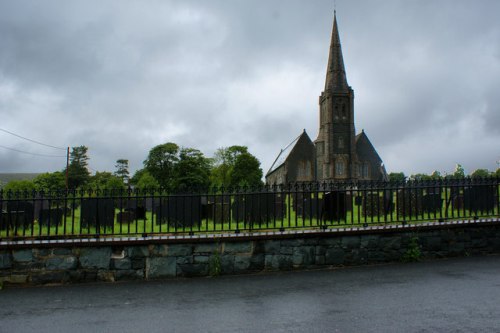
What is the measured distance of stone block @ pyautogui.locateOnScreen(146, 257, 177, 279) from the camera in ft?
25.2

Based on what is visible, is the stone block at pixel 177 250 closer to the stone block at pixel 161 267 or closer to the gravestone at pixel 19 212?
the stone block at pixel 161 267

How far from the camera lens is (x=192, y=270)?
775 cm

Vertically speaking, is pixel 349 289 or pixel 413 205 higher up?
pixel 413 205

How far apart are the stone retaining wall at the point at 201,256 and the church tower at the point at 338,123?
184 feet

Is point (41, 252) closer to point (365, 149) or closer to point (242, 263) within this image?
point (242, 263)

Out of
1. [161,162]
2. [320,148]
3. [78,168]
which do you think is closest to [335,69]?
[320,148]

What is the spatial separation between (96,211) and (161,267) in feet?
6.16

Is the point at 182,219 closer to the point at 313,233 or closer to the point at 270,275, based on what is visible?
the point at 270,275

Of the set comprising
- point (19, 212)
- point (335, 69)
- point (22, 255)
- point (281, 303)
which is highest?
point (335, 69)

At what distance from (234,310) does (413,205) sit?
6.87 meters

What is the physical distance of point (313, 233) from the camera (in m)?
8.13

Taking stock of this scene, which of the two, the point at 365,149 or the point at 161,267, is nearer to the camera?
the point at 161,267

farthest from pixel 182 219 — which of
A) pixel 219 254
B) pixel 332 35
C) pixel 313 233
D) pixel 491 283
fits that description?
pixel 332 35

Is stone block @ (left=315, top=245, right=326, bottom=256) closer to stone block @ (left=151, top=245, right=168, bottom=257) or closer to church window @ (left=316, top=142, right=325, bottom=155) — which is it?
stone block @ (left=151, top=245, right=168, bottom=257)
